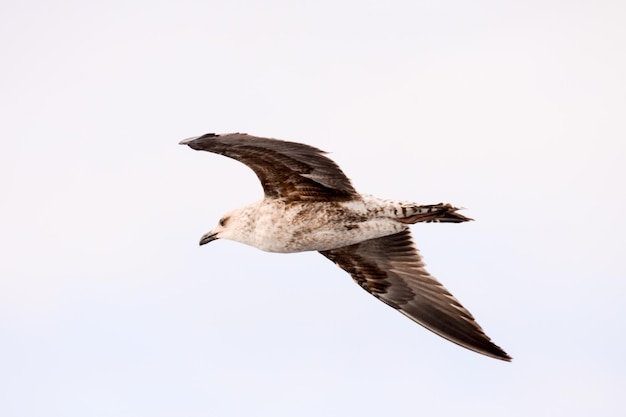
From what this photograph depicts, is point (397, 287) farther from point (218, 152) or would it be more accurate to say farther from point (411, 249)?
point (218, 152)

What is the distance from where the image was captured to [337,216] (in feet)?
67.2

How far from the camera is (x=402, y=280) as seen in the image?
22703 mm

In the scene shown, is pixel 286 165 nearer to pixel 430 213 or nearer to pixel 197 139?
pixel 197 139

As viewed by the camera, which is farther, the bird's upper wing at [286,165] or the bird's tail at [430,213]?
the bird's tail at [430,213]

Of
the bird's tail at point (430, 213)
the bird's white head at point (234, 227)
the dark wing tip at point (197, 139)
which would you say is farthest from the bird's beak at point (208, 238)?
the dark wing tip at point (197, 139)

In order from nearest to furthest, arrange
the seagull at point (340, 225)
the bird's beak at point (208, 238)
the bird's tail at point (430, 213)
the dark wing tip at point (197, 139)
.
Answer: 1. the dark wing tip at point (197, 139)
2. the seagull at point (340, 225)
3. the bird's tail at point (430, 213)
4. the bird's beak at point (208, 238)

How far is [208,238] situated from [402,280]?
11.2 ft

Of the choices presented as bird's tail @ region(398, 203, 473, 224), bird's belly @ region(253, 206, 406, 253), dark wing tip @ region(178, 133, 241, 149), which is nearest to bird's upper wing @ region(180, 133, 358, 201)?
dark wing tip @ region(178, 133, 241, 149)

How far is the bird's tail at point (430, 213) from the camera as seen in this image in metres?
20.4

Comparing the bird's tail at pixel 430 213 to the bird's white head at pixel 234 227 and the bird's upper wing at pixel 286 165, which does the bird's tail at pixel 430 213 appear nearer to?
the bird's upper wing at pixel 286 165

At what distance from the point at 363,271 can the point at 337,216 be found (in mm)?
2537

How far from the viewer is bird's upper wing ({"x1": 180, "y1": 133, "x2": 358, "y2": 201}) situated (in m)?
18.8

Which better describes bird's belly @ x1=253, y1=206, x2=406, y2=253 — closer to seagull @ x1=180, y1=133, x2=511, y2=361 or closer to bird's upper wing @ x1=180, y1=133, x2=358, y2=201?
seagull @ x1=180, y1=133, x2=511, y2=361

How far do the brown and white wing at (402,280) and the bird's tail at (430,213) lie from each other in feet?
6.77
